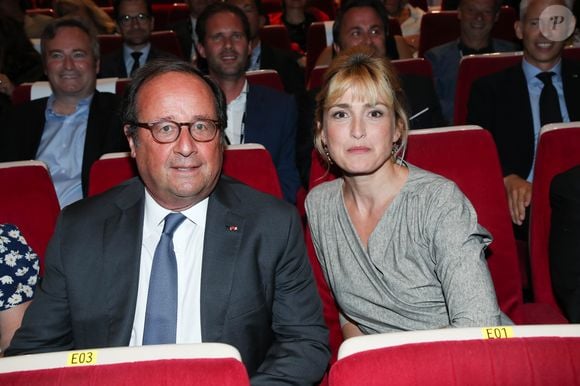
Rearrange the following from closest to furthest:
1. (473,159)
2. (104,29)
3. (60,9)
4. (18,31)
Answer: (473,159), (18,31), (60,9), (104,29)

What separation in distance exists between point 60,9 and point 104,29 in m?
0.71

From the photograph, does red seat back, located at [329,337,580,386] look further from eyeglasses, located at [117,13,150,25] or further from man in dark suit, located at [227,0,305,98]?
eyeglasses, located at [117,13,150,25]

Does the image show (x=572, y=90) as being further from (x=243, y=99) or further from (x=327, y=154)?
(x=327, y=154)

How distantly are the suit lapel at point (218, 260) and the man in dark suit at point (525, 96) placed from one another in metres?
1.51

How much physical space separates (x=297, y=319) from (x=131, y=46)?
342 centimetres

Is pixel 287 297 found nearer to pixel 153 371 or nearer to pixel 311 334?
pixel 311 334

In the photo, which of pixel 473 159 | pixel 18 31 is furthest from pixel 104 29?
pixel 473 159

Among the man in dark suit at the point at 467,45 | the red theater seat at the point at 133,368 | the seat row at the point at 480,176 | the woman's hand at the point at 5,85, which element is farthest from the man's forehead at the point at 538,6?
the red theater seat at the point at 133,368

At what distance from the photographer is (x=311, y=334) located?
164 centimetres

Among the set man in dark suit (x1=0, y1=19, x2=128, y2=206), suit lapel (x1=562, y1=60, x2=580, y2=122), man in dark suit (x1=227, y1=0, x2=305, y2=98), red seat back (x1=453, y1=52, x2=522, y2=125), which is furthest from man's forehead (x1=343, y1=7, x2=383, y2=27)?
man in dark suit (x1=0, y1=19, x2=128, y2=206)

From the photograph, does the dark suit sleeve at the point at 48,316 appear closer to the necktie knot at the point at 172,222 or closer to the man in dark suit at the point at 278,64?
the necktie knot at the point at 172,222

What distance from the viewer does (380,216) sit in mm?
1866

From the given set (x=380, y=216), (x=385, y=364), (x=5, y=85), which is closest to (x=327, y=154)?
(x=380, y=216)

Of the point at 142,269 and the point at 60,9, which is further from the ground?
the point at 60,9
